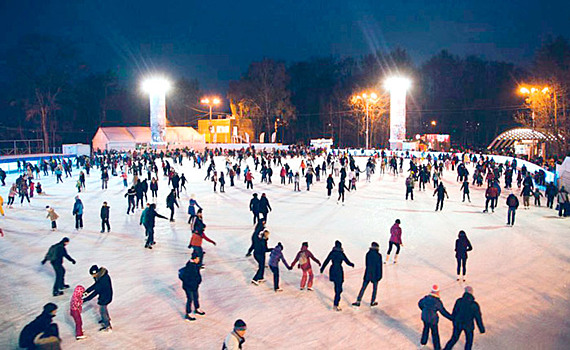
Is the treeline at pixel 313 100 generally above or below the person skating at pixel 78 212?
above

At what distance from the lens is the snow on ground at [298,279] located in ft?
21.2

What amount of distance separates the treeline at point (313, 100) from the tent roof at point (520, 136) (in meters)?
10.5

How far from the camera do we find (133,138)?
2119 inches

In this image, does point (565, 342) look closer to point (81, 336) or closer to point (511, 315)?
point (511, 315)

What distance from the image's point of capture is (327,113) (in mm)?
67688

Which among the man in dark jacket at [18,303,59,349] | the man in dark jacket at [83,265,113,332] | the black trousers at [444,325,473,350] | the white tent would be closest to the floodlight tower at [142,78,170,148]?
the white tent

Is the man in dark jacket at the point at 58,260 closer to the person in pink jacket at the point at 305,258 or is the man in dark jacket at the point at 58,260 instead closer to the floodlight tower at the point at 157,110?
the person in pink jacket at the point at 305,258

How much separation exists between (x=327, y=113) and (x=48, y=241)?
58389mm

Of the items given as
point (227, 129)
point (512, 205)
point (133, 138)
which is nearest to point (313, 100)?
point (227, 129)

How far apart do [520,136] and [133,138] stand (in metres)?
41.2

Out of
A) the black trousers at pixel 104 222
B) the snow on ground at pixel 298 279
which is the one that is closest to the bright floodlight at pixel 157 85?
the snow on ground at pixel 298 279

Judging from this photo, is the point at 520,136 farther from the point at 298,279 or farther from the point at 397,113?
the point at 298,279

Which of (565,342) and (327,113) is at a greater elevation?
(327,113)

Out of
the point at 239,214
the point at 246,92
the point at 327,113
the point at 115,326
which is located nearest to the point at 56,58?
the point at 246,92
